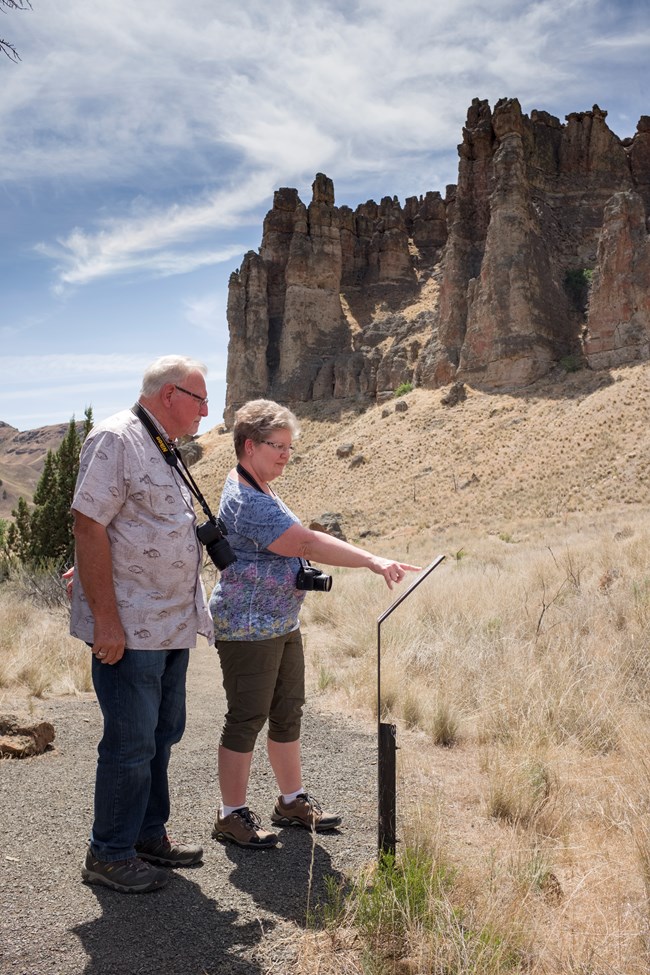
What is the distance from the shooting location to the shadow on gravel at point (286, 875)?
290 centimetres

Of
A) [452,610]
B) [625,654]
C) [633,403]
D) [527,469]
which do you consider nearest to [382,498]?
[527,469]

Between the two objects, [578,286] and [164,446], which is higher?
[578,286]

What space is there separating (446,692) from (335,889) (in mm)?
2824

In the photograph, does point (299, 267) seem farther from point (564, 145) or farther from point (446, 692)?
point (446, 692)

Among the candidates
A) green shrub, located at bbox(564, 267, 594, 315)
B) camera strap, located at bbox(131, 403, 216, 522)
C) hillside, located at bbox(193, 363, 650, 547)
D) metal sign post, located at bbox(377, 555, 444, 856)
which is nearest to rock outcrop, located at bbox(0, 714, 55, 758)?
camera strap, located at bbox(131, 403, 216, 522)

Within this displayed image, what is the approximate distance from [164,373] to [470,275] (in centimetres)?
4663

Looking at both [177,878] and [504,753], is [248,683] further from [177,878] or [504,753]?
[504,753]

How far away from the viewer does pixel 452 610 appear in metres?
8.58

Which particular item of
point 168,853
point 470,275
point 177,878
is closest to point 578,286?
point 470,275

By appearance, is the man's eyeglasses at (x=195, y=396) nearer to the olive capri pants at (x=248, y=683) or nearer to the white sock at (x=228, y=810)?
the olive capri pants at (x=248, y=683)

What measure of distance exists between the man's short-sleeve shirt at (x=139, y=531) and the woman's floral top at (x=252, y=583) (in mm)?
278

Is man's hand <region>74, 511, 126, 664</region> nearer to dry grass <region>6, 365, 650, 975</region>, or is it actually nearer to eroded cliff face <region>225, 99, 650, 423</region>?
dry grass <region>6, 365, 650, 975</region>

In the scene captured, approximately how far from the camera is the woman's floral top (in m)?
3.43

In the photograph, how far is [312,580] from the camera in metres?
3.44
